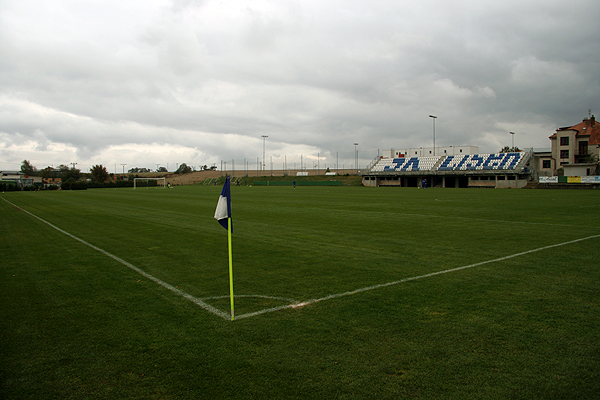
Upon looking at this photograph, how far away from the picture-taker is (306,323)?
15.7ft

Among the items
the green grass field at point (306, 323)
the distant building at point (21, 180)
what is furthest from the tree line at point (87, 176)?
the green grass field at point (306, 323)

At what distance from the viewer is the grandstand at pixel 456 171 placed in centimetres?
6050

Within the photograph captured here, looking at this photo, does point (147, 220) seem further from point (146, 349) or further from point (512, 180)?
point (512, 180)

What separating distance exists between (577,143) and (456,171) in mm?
25501

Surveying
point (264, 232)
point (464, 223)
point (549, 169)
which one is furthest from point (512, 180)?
point (264, 232)

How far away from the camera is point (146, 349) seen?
412cm

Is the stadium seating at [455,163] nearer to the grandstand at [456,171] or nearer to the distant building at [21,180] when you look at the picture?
the grandstand at [456,171]

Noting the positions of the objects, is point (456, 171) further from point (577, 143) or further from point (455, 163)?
point (577, 143)

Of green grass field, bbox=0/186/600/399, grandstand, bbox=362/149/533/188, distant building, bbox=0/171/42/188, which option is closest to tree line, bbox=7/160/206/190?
distant building, bbox=0/171/42/188

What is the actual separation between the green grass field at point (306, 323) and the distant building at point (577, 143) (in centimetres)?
7464

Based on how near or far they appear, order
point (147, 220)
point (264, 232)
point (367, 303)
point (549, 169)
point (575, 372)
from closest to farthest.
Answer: point (575, 372)
point (367, 303)
point (264, 232)
point (147, 220)
point (549, 169)

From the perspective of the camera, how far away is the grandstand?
60500 mm

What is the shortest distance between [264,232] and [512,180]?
188ft

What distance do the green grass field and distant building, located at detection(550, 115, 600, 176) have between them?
74643 mm
